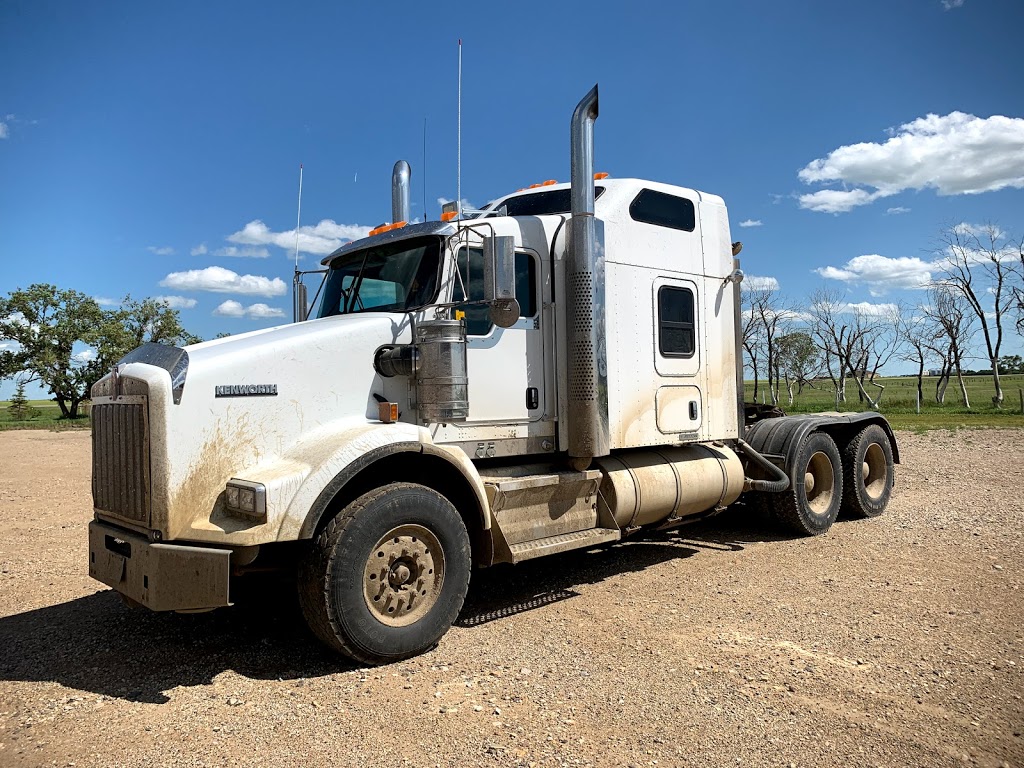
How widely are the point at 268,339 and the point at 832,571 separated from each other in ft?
18.2

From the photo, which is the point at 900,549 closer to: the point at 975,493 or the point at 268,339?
the point at 975,493

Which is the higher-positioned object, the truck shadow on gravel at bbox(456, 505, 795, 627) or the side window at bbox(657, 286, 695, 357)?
the side window at bbox(657, 286, 695, 357)

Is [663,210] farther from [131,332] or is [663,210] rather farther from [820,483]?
[131,332]

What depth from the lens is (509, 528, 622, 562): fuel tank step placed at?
5.68 m

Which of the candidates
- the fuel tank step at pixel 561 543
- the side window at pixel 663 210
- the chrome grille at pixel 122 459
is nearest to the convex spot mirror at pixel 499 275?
the fuel tank step at pixel 561 543

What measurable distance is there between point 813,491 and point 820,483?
0.14 m

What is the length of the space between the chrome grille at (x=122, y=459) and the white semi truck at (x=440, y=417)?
2 centimetres

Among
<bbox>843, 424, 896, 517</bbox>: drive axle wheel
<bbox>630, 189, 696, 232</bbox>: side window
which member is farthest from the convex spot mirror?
<bbox>843, 424, 896, 517</bbox>: drive axle wheel

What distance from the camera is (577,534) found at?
20.4 ft

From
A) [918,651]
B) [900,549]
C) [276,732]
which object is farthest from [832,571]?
[276,732]

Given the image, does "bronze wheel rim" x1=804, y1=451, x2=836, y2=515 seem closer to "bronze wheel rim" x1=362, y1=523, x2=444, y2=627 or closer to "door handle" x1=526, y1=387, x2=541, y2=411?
"door handle" x1=526, y1=387, x2=541, y2=411

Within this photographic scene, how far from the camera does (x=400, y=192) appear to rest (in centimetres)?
814

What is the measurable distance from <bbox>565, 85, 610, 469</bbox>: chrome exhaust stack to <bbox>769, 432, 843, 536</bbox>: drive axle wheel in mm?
3406

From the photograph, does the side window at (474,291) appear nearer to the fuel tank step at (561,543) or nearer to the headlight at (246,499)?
the fuel tank step at (561,543)
